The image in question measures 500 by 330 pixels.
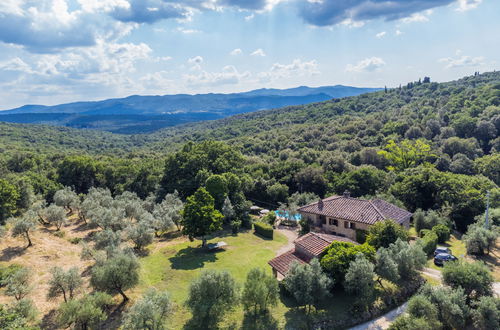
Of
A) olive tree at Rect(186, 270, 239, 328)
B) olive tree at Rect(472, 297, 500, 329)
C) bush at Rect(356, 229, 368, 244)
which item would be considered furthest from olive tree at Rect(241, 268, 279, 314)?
bush at Rect(356, 229, 368, 244)

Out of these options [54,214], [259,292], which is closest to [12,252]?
[54,214]

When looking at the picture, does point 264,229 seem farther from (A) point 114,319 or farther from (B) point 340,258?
(A) point 114,319

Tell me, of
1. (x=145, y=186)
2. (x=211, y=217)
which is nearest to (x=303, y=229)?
(x=211, y=217)

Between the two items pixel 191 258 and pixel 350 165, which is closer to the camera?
pixel 191 258

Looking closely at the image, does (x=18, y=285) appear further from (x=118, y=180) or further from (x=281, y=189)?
(x=118, y=180)

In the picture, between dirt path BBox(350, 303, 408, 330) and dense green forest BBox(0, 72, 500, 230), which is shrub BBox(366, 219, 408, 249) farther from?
dense green forest BBox(0, 72, 500, 230)
